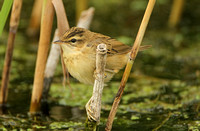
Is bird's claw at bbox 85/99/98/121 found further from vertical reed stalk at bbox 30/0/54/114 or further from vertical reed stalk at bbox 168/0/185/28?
vertical reed stalk at bbox 168/0/185/28

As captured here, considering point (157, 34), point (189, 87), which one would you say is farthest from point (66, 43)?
point (157, 34)

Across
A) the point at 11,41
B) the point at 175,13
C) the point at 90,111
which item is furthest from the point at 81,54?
the point at 175,13

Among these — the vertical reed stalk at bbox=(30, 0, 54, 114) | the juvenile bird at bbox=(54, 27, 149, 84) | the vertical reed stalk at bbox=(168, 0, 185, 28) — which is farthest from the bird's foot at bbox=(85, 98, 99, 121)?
the vertical reed stalk at bbox=(168, 0, 185, 28)

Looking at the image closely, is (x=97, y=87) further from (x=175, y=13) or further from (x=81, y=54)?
(x=175, y=13)

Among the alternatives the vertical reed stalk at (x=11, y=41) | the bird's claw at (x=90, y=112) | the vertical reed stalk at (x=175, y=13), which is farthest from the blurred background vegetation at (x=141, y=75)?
the bird's claw at (x=90, y=112)

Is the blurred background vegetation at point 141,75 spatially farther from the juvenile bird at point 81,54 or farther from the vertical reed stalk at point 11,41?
the juvenile bird at point 81,54
